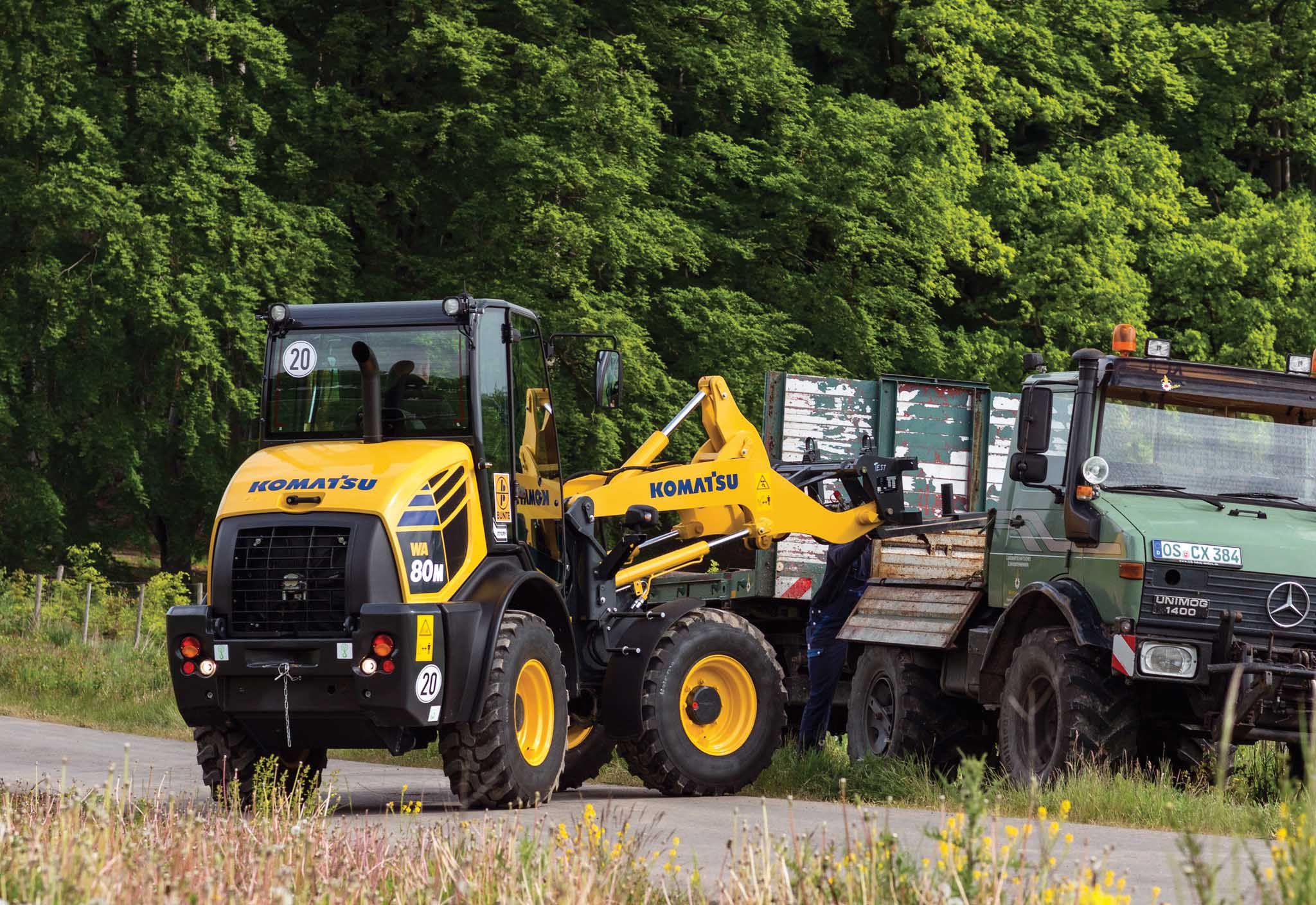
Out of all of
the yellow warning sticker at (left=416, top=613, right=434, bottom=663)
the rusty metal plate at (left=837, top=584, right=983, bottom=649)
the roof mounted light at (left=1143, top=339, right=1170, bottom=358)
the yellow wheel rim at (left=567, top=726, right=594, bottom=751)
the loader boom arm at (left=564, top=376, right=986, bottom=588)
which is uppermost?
the roof mounted light at (left=1143, top=339, right=1170, bottom=358)

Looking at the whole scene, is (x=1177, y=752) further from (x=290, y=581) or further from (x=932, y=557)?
(x=290, y=581)

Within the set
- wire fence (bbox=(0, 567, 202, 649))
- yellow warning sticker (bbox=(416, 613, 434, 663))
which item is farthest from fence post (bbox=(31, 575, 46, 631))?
yellow warning sticker (bbox=(416, 613, 434, 663))

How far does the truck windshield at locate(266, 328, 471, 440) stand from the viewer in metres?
11.4

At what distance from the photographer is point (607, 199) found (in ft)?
92.7

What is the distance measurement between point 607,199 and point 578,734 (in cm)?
1622

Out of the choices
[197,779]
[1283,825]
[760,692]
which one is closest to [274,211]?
[197,779]

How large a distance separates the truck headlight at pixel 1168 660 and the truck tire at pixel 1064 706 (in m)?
0.26

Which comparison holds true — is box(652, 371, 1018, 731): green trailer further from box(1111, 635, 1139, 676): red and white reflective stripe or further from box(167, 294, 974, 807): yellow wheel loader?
box(1111, 635, 1139, 676): red and white reflective stripe

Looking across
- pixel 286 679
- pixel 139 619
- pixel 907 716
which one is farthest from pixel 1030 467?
pixel 139 619

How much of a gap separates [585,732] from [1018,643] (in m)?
2.96

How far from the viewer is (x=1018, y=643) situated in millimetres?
12602

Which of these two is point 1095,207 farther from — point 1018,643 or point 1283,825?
point 1283,825

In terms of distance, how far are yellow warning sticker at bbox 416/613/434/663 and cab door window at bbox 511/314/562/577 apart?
1.31 m

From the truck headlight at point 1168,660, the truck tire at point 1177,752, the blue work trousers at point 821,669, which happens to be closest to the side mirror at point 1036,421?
the truck headlight at point 1168,660
